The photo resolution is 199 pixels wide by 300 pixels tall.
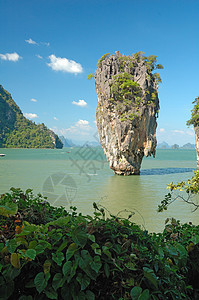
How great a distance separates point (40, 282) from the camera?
138 cm

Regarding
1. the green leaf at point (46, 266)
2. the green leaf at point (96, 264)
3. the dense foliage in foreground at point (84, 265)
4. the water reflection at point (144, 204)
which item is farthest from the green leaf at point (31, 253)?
the water reflection at point (144, 204)

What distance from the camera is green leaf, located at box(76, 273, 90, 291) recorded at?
1398 millimetres

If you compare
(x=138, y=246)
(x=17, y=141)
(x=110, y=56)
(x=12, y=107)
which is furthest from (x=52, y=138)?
(x=138, y=246)

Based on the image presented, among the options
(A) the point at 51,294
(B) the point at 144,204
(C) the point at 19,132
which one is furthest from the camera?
(C) the point at 19,132

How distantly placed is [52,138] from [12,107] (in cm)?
3409

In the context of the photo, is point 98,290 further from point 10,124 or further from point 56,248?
point 10,124

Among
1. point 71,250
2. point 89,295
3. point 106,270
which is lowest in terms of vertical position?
point 89,295

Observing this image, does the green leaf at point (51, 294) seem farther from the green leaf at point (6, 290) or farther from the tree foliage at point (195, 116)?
the tree foliage at point (195, 116)

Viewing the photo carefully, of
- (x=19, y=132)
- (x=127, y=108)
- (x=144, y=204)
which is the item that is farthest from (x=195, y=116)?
(x=19, y=132)

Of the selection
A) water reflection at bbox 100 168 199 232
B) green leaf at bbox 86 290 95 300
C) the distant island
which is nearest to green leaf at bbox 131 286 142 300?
green leaf at bbox 86 290 95 300

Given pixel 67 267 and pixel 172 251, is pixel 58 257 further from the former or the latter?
pixel 172 251

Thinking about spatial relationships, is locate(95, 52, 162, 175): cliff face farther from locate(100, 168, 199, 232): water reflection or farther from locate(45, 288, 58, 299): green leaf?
locate(45, 288, 58, 299): green leaf

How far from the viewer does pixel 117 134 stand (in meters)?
19.9

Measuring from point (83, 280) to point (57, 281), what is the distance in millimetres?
151
